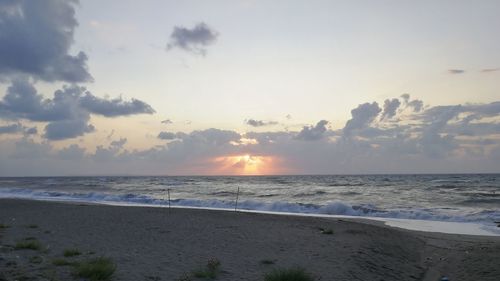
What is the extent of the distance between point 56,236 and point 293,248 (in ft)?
26.6

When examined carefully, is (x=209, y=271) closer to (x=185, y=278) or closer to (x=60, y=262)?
(x=185, y=278)

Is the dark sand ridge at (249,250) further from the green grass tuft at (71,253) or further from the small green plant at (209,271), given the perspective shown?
the green grass tuft at (71,253)

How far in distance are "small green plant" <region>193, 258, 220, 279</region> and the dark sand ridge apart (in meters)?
0.17

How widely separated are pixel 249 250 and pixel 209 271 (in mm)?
3584

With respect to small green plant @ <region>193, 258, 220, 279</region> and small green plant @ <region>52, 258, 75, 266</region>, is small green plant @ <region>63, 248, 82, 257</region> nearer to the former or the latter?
small green plant @ <region>52, 258, 75, 266</region>

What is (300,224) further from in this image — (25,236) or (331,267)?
(25,236)

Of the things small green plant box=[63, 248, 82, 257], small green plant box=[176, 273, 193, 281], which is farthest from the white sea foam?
small green plant box=[63, 248, 82, 257]

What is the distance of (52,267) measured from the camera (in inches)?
352

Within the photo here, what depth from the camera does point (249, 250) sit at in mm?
12797

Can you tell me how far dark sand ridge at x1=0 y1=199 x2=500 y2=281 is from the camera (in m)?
9.85

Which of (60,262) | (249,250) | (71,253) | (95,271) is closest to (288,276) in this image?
(95,271)

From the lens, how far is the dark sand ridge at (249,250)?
32.3 feet

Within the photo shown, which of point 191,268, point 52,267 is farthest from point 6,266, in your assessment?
point 191,268

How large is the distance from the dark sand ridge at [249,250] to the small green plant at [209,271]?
17 centimetres
